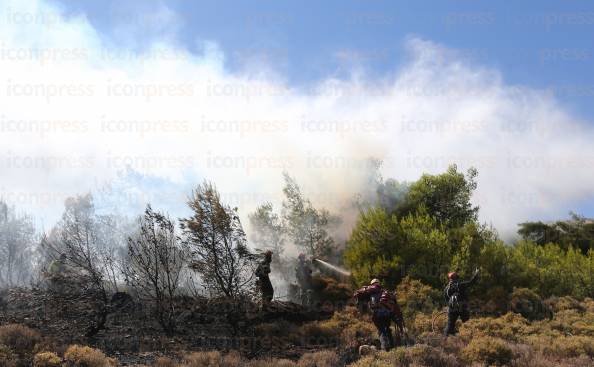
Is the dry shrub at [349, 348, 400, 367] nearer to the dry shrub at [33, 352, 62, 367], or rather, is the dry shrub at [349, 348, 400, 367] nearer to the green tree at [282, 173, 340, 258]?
the dry shrub at [33, 352, 62, 367]

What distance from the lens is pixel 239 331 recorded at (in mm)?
16672

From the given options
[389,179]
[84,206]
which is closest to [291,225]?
[389,179]

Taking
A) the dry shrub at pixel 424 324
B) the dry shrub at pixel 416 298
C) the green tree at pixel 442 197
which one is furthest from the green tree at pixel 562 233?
the dry shrub at pixel 424 324

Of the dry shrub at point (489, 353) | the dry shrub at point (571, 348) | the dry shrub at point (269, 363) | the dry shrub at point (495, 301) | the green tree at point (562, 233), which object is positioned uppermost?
the green tree at point (562, 233)

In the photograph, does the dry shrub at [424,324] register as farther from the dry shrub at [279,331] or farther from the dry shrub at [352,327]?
the dry shrub at [279,331]

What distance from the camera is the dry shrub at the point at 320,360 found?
1195 centimetres

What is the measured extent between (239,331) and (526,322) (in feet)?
33.9

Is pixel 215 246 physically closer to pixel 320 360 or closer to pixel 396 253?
pixel 320 360

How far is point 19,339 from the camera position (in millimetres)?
12320

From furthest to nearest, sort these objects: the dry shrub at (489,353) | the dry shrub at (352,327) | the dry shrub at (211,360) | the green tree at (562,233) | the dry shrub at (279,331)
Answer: the green tree at (562,233), the dry shrub at (279,331), the dry shrub at (352,327), the dry shrub at (489,353), the dry shrub at (211,360)

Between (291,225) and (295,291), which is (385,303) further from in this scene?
(291,225)

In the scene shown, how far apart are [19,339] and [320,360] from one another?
25.2 ft

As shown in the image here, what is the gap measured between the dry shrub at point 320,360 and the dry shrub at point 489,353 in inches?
128

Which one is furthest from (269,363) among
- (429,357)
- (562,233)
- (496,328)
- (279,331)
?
(562,233)
